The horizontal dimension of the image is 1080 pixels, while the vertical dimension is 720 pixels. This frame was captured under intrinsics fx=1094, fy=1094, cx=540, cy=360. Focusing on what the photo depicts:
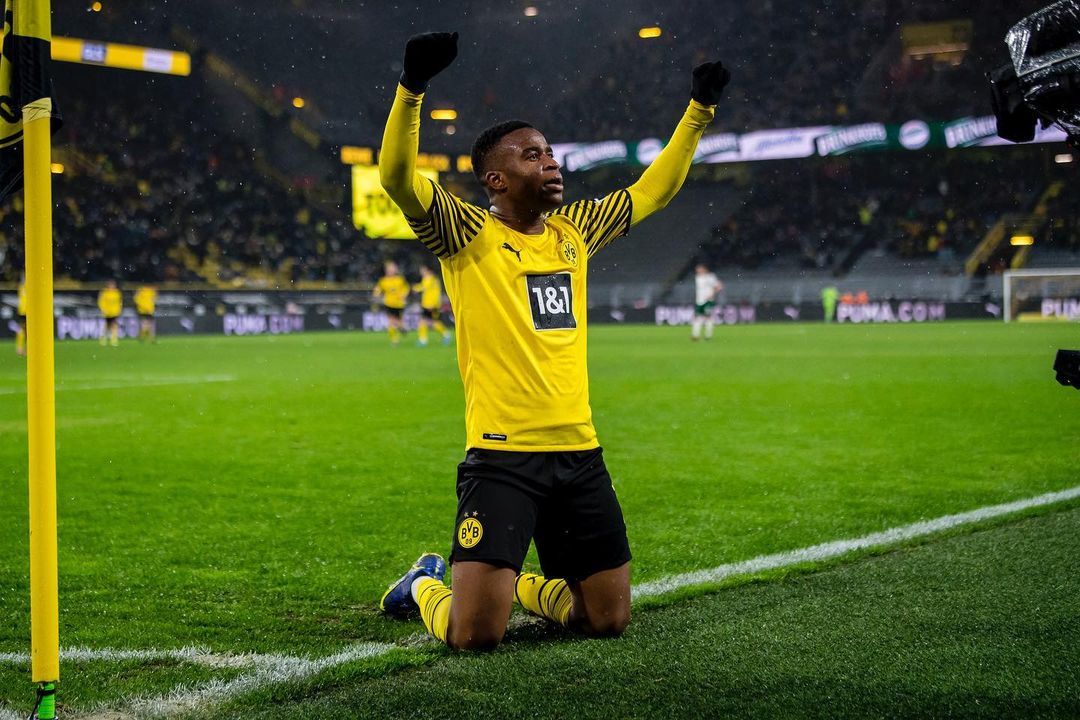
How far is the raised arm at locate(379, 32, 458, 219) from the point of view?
2.90 metres

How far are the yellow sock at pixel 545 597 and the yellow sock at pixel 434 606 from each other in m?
0.28

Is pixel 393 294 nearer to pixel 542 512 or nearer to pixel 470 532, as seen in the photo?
pixel 542 512

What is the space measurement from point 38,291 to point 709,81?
7.92 ft

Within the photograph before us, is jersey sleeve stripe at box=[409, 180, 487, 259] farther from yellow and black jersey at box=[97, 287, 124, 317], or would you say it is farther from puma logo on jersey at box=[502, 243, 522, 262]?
yellow and black jersey at box=[97, 287, 124, 317]

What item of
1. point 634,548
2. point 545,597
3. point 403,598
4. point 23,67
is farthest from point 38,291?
point 634,548

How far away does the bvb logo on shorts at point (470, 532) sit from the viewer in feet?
11.2

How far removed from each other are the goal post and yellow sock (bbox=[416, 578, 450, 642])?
102 ft

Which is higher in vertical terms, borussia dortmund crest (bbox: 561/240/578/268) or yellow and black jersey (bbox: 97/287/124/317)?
yellow and black jersey (bbox: 97/287/124/317)

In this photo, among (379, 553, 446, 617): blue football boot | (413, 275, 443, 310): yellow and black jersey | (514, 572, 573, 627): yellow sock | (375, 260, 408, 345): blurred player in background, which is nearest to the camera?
(514, 572, 573, 627): yellow sock

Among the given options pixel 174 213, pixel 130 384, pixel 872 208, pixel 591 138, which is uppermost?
pixel 591 138

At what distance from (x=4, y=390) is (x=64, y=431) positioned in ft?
17.2

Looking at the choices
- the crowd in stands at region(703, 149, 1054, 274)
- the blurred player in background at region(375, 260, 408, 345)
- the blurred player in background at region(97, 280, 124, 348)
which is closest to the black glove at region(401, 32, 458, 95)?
the blurred player in background at region(375, 260, 408, 345)

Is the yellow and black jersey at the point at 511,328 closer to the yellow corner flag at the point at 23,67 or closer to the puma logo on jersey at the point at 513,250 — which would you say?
the puma logo on jersey at the point at 513,250

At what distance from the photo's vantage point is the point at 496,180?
361 cm
